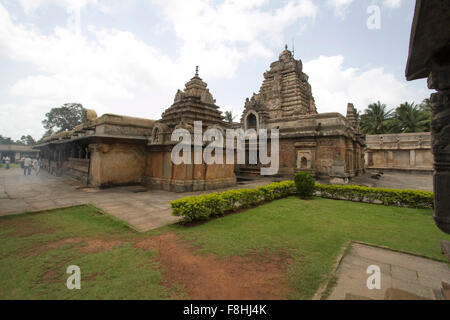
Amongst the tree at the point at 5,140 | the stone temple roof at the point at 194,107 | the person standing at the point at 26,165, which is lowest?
the person standing at the point at 26,165

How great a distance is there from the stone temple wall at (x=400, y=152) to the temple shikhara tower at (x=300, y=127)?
38.2 feet

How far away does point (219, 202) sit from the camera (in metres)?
6.46

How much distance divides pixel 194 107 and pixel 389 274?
11.6 metres

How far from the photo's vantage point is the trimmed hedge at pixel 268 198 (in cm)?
577

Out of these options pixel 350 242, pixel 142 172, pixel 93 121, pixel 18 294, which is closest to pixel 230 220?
pixel 350 242

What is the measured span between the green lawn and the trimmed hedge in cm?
41

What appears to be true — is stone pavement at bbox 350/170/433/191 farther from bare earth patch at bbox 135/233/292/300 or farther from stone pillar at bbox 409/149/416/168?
bare earth patch at bbox 135/233/292/300

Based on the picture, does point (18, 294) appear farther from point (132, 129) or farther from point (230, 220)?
point (132, 129)

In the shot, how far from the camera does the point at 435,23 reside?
6.57 ft

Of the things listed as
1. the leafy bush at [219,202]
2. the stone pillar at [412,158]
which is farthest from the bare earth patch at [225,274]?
the stone pillar at [412,158]

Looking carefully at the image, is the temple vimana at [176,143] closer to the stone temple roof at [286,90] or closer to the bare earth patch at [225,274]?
the stone temple roof at [286,90]

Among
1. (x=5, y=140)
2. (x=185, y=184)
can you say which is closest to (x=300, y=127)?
(x=185, y=184)

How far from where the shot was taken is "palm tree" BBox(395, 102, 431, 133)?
101ft

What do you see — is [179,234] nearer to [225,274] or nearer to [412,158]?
[225,274]
